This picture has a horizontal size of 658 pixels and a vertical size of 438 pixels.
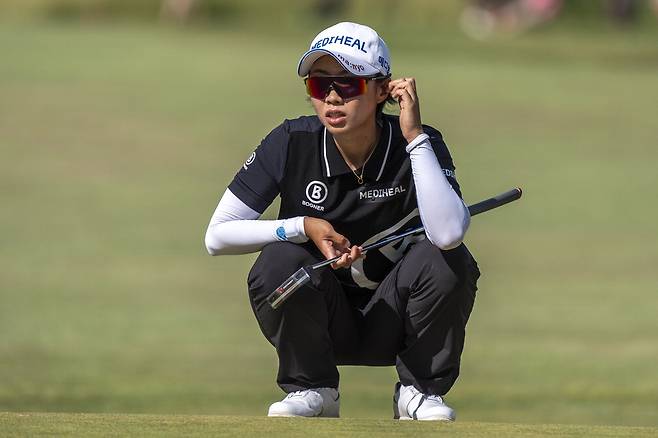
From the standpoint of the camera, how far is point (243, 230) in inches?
222

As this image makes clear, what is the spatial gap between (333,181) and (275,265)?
42cm

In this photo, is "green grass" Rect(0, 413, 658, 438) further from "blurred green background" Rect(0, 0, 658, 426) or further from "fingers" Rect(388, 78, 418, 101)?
"blurred green background" Rect(0, 0, 658, 426)

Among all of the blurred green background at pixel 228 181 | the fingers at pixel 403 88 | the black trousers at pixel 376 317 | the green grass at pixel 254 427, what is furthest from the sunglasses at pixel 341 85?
the blurred green background at pixel 228 181

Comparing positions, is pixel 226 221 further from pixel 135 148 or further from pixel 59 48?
pixel 59 48

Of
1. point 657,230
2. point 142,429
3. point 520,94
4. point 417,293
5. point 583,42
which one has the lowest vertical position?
point 142,429

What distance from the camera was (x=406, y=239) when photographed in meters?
5.89

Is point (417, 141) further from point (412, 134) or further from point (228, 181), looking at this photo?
point (228, 181)

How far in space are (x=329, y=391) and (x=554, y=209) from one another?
31.1 feet

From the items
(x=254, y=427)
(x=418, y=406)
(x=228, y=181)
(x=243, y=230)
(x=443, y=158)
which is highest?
(x=228, y=181)

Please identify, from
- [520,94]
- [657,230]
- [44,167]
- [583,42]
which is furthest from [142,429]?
[583,42]

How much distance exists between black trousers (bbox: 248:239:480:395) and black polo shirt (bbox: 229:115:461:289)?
161 mm

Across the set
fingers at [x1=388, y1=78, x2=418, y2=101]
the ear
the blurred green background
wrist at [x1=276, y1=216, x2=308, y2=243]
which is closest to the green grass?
wrist at [x1=276, y1=216, x2=308, y2=243]

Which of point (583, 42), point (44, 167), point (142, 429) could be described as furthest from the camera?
point (583, 42)

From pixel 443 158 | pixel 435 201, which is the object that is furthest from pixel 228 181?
pixel 435 201
